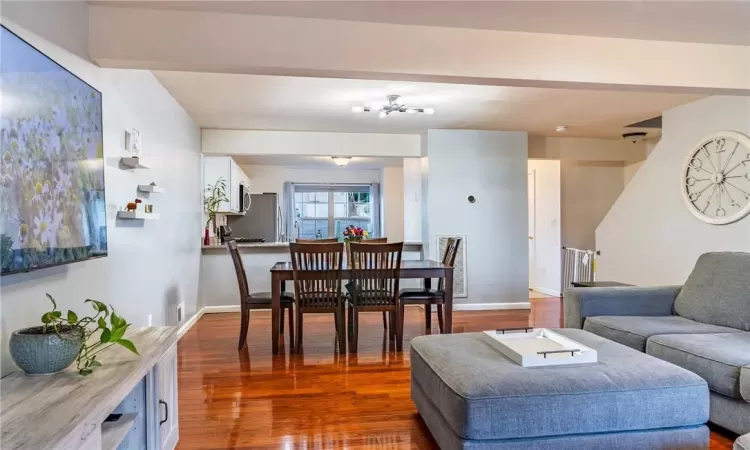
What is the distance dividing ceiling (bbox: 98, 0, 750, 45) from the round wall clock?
143 centimetres

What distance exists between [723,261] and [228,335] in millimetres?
3995

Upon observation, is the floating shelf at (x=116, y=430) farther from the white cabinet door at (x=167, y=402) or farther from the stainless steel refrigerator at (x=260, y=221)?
the stainless steel refrigerator at (x=260, y=221)

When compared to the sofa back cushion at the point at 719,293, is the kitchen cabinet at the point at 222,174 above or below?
above

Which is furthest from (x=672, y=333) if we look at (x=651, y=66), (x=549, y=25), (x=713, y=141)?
(x=713, y=141)

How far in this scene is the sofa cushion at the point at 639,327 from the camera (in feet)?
8.83

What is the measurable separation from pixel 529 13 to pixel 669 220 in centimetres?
304

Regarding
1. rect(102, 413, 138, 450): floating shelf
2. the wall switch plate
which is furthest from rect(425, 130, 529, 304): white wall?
rect(102, 413, 138, 450): floating shelf

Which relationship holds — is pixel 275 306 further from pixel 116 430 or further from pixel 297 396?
pixel 116 430

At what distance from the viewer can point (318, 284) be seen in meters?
3.70

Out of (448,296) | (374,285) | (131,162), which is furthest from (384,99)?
(131,162)

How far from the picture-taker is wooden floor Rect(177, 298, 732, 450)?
89.0 inches

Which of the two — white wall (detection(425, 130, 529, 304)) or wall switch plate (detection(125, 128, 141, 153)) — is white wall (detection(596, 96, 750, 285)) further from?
wall switch plate (detection(125, 128, 141, 153))

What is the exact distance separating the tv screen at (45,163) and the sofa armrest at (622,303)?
3.00 m

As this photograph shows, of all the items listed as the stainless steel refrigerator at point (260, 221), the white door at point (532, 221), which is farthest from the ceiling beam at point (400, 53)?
the stainless steel refrigerator at point (260, 221)
